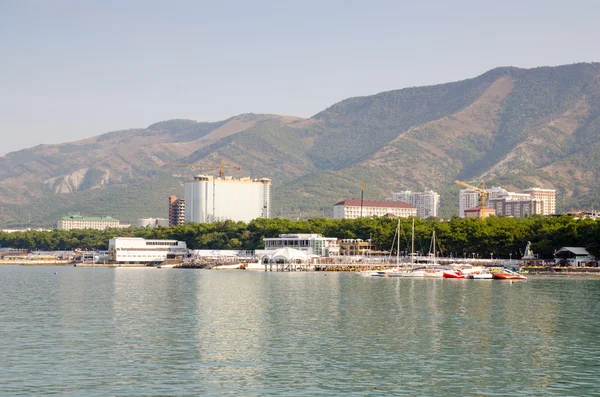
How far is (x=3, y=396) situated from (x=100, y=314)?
1113 inches

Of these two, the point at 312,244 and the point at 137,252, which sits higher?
the point at 312,244

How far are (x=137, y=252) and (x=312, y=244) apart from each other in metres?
43.5

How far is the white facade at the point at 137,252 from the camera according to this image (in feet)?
618

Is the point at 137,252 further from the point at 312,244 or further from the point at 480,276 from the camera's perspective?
the point at 480,276

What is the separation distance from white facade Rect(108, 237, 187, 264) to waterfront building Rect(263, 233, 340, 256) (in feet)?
92.9

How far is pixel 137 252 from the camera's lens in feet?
623

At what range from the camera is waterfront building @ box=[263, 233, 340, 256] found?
6801 inches

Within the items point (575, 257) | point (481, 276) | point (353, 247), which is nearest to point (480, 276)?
point (481, 276)

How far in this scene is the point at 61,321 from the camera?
55250 mm

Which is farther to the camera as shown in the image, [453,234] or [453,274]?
[453,234]

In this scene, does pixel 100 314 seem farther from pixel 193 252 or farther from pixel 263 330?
pixel 193 252

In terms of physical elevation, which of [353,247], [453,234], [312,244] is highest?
[453,234]

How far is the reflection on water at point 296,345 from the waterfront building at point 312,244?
93.9m

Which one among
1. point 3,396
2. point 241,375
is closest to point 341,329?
point 241,375
